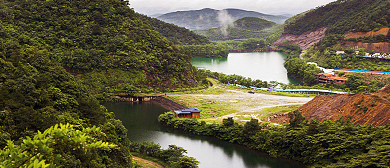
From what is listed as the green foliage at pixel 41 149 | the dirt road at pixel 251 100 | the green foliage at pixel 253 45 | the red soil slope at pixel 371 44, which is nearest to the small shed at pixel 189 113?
the dirt road at pixel 251 100

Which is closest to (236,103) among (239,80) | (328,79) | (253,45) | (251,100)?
(251,100)

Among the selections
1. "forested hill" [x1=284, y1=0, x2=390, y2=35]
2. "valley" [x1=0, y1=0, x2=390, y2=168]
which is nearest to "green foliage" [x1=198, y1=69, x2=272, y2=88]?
"valley" [x1=0, y1=0, x2=390, y2=168]

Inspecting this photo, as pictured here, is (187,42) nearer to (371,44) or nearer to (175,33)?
(175,33)

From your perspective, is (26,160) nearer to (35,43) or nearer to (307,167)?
(307,167)

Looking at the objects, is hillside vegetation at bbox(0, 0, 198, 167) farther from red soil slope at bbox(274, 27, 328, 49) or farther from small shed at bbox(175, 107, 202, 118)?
red soil slope at bbox(274, 27, 328, 49)

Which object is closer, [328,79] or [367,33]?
[328,79]

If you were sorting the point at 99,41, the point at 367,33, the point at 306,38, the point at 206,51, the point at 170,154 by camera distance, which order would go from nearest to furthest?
the point at 170,154, the point at 99,41, the point at 367,33, the point at 206,51, the point at 306,38
